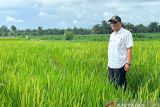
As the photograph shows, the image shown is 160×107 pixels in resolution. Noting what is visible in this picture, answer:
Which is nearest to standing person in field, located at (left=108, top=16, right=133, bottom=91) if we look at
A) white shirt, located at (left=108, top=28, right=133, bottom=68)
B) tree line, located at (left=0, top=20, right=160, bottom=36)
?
white shirt, located at (left=108, top=28, right=133, bottom=68)

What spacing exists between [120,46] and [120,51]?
63 mm

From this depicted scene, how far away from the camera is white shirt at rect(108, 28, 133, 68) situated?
5.02m

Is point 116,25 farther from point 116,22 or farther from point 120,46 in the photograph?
point 120,46

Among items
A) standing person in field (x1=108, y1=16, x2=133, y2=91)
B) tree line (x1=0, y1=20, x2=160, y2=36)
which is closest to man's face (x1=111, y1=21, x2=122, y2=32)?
standing person in field (x1=108, y1=16, x2=133, y2=91)

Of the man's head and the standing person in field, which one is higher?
the man's head

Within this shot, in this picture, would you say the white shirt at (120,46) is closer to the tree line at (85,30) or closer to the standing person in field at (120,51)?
the standing person in field at (120,51)

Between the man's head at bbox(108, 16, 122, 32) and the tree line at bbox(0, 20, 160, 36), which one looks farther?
the tree line at bbox(0, 20, 160, 36)

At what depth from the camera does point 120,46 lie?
505 centimetres

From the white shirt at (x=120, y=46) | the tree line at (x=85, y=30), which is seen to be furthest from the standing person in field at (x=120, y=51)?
the tree line at (x=85, y=30)

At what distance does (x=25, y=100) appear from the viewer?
10.1 ft

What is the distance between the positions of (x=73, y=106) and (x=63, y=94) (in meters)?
0.44

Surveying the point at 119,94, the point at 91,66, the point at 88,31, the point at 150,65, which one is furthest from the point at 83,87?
the point at 88,31

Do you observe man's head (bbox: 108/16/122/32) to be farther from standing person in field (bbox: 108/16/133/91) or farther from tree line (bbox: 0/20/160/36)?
tree line (bbox: 0/20/160/36)

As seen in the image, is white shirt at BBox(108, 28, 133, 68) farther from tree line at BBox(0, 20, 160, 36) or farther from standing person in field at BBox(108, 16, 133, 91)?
tree line at BBox(0, 20, 160, 36)
